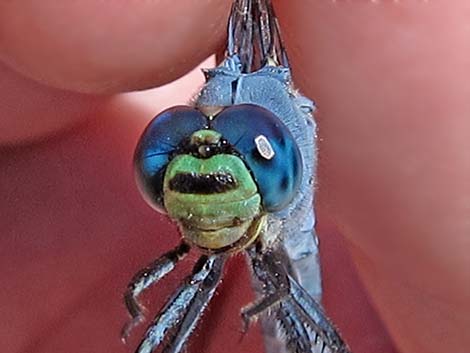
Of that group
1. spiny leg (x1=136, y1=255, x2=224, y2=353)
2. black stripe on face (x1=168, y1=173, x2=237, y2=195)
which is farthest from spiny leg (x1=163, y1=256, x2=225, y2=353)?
black stripe on face (x1=168, y1=173, x2=237, y2=195)

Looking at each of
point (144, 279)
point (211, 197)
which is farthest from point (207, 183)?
point (144, 279)

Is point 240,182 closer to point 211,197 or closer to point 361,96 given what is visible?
point 211,197

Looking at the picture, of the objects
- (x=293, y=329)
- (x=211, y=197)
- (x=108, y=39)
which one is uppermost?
(x=108, y=39)

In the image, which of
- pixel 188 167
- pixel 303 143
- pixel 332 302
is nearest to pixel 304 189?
pixel 303 143

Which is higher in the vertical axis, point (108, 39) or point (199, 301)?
point (108, 39)

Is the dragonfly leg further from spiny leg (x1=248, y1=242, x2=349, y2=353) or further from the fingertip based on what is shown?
the fingertip

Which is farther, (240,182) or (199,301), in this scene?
(199,301)

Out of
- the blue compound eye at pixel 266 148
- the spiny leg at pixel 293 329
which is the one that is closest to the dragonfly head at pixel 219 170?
the blue compound eye at pixel 266 148

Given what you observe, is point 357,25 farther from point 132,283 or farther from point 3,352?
point 3,352
